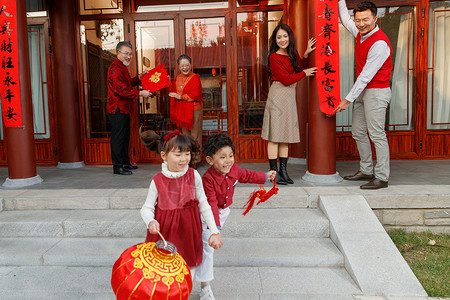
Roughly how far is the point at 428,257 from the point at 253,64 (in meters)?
3.63

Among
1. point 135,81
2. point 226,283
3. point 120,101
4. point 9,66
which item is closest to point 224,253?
point 226,283

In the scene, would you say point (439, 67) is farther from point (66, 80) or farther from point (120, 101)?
point (66, 80)

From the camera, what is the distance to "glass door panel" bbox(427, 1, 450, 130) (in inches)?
207

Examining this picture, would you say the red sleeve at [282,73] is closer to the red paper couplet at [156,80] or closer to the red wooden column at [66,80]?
the red paper couplet at [156,80]

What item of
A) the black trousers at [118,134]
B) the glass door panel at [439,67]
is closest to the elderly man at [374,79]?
the glass door panel at [439,67]

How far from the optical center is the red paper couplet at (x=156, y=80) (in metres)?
4.76

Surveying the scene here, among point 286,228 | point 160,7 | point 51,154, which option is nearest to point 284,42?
point 286,228

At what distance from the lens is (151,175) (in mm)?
4629

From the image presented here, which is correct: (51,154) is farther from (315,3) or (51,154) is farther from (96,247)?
(315,3)

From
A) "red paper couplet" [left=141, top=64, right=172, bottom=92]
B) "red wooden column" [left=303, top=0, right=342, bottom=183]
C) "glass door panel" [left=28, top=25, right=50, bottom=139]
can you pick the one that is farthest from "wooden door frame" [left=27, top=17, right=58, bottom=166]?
"red wooden column" [left=303, top=0, right=342, bottom=183]

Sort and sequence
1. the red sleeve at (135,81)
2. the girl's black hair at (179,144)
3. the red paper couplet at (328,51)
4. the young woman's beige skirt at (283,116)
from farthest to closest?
1. the red sleeve at (135,81)
2. the young woman's beige skirt at (283,116)
3. the red paper couplet at (328,51)
4. the girl's black hair at (179,144)

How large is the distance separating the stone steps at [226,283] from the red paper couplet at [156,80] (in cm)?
273

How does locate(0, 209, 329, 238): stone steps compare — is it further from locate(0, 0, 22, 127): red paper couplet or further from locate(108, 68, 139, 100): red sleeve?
locate(108, 68, 139, 100): red sleeve

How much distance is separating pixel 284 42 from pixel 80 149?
3733mm
